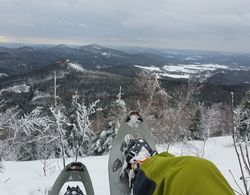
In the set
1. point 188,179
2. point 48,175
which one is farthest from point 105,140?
point 188,179

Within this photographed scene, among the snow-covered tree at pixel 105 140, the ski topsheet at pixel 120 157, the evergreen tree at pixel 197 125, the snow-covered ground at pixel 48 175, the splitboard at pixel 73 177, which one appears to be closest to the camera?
the ski topsheet at pixel 120 157

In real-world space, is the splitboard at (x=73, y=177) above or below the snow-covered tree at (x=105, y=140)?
above

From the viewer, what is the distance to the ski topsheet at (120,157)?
3.27m

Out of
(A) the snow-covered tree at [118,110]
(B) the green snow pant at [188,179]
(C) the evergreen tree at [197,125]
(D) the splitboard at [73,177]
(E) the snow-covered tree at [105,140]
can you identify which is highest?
(B) the green snow pant at [188,179]

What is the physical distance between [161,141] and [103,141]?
8080mm

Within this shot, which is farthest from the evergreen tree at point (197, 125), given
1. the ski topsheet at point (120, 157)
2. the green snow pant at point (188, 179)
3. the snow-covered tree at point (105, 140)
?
the green snow pant at point (188, 179)

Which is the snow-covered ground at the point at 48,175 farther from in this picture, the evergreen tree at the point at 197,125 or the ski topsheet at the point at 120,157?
the evergreen tree at the point at 197,125

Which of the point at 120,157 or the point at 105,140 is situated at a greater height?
the point at 120,157

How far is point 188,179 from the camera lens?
1507mm

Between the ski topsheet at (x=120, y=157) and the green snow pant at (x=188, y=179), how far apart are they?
152cm

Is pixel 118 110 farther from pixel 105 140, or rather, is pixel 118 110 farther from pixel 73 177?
pixel 73 177

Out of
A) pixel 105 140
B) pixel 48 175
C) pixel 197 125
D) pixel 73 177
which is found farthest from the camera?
pixel 197 125

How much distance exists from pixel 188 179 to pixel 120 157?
7.47 ft

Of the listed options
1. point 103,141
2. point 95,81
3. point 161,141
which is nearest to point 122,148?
point 161,141
